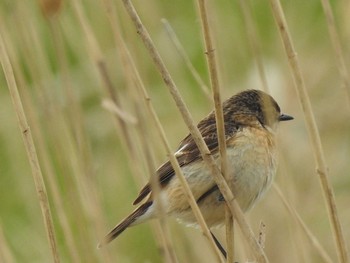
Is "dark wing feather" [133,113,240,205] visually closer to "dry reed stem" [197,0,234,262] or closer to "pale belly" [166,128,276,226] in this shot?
"pale belly" [166,128,276,226]

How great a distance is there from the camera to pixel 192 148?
14.0ft

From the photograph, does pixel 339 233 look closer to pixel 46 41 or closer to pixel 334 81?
pixel 334 81

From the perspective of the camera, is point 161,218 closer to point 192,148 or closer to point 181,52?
point 181,52

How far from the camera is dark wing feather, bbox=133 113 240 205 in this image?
13.8 ft

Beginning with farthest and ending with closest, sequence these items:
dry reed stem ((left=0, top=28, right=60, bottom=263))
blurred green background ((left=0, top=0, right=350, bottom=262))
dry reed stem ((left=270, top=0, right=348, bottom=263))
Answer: blurred green background ((left=0, top=0, right=350, bottom=262)), dry reed stem ((left=270, top=0, right=348, bottom=263)), dry reed stem ((left=0, top=28, right=60, bottom=263))

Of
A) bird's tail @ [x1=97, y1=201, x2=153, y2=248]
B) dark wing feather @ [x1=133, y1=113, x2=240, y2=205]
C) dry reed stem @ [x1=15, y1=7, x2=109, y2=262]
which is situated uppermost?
dry reed stem @ [x1=15, y1=7, x2=109, y2=262]

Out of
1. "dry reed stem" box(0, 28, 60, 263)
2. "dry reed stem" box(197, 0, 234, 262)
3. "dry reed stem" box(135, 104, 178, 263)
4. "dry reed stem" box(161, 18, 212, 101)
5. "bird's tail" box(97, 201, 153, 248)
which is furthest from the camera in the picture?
"bird's tail" box(97, 201, 153, 248)

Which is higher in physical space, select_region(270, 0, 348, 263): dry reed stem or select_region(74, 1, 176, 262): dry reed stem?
select_region(74, 1, 176, 262): dry reed stem

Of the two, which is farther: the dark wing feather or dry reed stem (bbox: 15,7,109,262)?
the dark wing feather

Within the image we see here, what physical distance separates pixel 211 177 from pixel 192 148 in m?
0.22

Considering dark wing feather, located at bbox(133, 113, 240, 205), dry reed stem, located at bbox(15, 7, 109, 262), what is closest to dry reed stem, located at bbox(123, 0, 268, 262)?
dry reed stem, located at bbox(15, 7, 109, 262)

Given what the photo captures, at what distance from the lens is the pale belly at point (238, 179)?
410 cm

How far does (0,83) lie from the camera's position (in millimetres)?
5609

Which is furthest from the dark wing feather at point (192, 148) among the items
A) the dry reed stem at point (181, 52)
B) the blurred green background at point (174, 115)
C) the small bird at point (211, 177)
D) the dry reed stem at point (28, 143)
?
the dry reed stem at point (28, 143)
